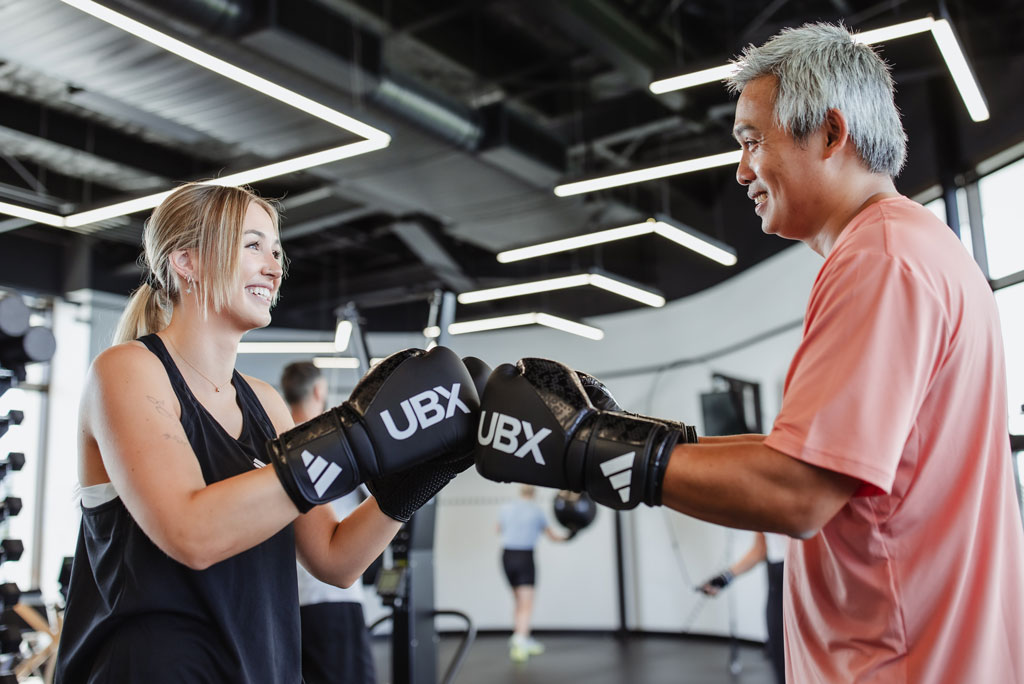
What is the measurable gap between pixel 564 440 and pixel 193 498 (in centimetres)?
54

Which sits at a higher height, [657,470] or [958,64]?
[958,64]

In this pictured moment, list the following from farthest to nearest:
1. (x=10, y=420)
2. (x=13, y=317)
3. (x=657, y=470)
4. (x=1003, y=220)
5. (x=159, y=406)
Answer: (x=1003, y=220)
(x=10, y=420)
(x=13, y=317)
(x=159, y=406)
(x=657, y=470)

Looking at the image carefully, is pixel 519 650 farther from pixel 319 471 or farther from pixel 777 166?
pixel 777 166

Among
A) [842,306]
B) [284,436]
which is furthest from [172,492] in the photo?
[842,306]

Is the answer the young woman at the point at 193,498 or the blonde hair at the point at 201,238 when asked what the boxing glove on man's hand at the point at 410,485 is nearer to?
the young woman at the point at 193,498

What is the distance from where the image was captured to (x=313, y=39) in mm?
4633

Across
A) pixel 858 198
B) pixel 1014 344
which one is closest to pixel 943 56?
pixel 1014 344

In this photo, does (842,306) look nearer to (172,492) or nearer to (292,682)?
(172,492)

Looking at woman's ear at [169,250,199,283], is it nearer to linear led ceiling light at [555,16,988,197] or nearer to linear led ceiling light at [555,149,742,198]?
linear led ceiling light at [555,16,988,197]

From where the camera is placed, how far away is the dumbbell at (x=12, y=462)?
2.74 metres

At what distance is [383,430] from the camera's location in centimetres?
135

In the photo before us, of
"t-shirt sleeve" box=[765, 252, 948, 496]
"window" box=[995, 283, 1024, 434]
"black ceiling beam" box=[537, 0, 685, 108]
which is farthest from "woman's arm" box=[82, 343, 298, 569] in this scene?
"window" box=[995, 283, 1024, 434]

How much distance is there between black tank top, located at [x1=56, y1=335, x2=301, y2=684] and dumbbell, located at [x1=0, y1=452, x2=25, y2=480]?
1540 millimetres

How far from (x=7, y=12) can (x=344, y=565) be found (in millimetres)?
3559
